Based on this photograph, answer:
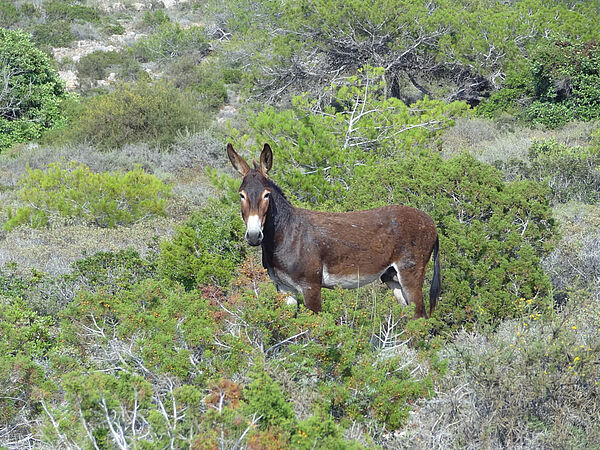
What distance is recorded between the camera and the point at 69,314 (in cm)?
444

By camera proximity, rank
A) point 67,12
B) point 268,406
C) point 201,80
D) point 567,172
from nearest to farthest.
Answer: point 268,406
point 567,172
point 201,80
point 67,12

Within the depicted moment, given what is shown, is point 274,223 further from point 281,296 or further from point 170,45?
point 170,45

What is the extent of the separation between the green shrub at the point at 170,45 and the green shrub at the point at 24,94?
34.2ft

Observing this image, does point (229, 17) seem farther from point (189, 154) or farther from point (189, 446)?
point (189, 446)

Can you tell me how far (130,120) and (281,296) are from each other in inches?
519

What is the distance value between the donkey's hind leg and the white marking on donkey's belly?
0.33 metres

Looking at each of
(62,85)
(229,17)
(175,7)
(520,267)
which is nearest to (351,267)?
(520,267)

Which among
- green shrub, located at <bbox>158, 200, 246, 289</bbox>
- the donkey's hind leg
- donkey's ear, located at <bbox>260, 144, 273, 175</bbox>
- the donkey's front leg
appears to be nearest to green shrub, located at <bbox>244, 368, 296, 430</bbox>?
the donkey's front leg

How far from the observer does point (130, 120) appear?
16.3 metres

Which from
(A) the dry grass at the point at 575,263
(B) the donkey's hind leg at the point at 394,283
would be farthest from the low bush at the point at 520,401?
(A) the dry grass at the point at 575,263

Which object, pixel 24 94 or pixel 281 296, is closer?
pixel 281 296

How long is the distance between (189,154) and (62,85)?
7411 millimetres

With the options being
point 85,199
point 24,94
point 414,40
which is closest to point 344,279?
point 85,199

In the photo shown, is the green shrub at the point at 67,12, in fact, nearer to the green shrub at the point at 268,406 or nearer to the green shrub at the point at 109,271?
the green shrub at the point at 109,271
